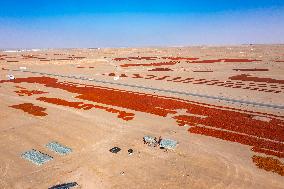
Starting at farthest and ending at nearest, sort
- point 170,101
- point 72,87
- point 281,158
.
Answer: point 72,87 < point 170,101 < point 281,158

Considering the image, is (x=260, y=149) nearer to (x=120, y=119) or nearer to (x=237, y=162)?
(x=237, y=162)

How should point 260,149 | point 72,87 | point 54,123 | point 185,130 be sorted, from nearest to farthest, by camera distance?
point 260,149 → point 185,130 → point 54,123 → point 72,87

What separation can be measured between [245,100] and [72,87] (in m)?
29.4

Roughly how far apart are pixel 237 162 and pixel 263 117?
514 inches

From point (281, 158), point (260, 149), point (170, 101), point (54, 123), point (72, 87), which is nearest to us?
point (281, 158)

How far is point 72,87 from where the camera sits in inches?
2122

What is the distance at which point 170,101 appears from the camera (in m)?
40.6

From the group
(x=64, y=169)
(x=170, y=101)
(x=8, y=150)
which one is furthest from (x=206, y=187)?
(x=170, y=101)

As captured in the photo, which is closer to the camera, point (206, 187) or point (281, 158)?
point (206, 187)

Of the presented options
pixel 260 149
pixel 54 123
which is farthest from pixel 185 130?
pixel 54 123

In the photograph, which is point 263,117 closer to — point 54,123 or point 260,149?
point 260,149

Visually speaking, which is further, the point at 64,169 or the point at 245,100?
the point at 245,100

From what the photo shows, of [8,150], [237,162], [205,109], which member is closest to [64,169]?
[8,150]

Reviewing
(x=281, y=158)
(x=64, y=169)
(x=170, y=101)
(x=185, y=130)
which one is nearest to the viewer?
(x=64, y=169)
